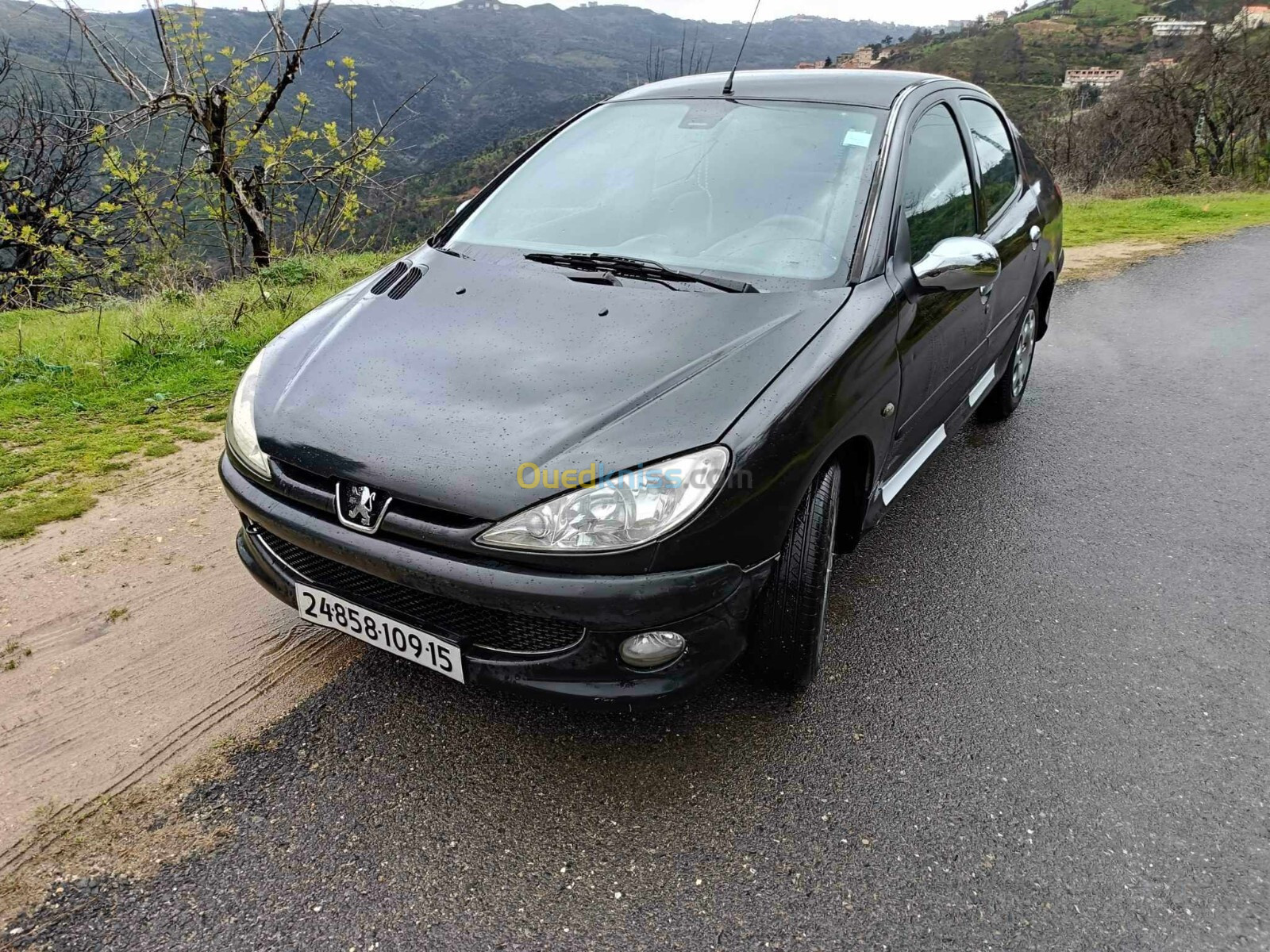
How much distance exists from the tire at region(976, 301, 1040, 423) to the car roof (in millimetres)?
1479

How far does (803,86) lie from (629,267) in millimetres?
1252

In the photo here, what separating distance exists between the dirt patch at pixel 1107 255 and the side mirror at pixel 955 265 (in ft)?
20.3

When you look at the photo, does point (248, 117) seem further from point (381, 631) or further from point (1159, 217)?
point (1159, 217)

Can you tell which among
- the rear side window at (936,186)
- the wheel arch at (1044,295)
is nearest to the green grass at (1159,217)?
the wheel arch at (1044,295)

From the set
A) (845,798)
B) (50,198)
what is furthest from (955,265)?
(50,198)

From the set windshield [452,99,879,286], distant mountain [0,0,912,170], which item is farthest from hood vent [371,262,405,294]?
distant mountain [0,0,912,170]

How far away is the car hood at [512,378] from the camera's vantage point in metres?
1.92

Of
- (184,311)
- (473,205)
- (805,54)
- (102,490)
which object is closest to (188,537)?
(102,490)

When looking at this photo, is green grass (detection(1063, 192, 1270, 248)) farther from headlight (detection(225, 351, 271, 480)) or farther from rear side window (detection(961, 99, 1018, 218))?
headlight (detection(225, 351, 271, 480))

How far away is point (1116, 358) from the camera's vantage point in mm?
5758

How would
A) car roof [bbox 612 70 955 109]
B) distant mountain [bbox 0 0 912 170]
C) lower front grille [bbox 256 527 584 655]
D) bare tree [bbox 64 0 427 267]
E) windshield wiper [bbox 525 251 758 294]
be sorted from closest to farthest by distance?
lower front grille [bbox 256 527 584 655]
windshield wiper [bbox 525 251 758 294]
car roof [bbox 612 70 955 109]
bare tree [bbox 64 0 427 267]
distant mountain [bbox 0 0 912 170]

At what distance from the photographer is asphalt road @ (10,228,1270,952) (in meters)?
1.82

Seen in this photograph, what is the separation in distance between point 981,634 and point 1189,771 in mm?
712

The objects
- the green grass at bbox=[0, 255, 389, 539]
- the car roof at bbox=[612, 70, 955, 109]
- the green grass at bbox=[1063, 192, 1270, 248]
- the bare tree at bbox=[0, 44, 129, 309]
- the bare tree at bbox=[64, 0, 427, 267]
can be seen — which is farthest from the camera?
the bare tree at bbox=[0, 44, 129, 309]
